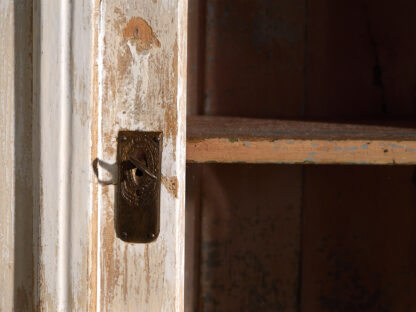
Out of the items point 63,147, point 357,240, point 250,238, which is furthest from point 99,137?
point 357,240

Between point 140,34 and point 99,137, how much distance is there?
112 millimetres

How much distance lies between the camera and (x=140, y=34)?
1.47 ft

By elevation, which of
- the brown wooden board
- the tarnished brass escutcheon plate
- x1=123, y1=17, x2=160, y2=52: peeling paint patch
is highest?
x1=123, y1=17, x2=160, y2=52: peeling paint patch

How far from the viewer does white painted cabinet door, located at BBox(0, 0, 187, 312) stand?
0.44m

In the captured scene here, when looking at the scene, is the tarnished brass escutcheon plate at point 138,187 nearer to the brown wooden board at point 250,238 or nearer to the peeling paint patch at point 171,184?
the peeling paint patch at point 171,184

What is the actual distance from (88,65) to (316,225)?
0.58m

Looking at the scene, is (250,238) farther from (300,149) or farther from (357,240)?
(300,149)

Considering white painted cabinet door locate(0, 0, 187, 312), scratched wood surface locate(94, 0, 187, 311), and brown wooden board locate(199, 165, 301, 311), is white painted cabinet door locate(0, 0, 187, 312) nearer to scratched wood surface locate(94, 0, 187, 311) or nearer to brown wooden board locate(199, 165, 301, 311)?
scratched wood surface locate(94, 0, 187, 311)

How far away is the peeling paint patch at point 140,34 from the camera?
1.47ft

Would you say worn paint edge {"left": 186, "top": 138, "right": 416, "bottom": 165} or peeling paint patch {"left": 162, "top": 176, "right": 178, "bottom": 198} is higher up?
worn paint edge {"left": 186, "top": 138, "right": 416, "bottom": 165}

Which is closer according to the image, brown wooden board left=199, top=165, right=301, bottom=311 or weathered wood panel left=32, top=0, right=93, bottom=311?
weathered wood panel left=32, top=0, right=93, bottom=311

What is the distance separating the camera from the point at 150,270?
456mm

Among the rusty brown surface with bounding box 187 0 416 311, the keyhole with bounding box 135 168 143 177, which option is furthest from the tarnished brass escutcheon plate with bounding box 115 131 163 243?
the rusty brown surface with bounding box 187 0 416 311

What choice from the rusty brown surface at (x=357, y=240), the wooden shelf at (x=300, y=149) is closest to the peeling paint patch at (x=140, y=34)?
the wooden shelf at (x=300, y=149)
